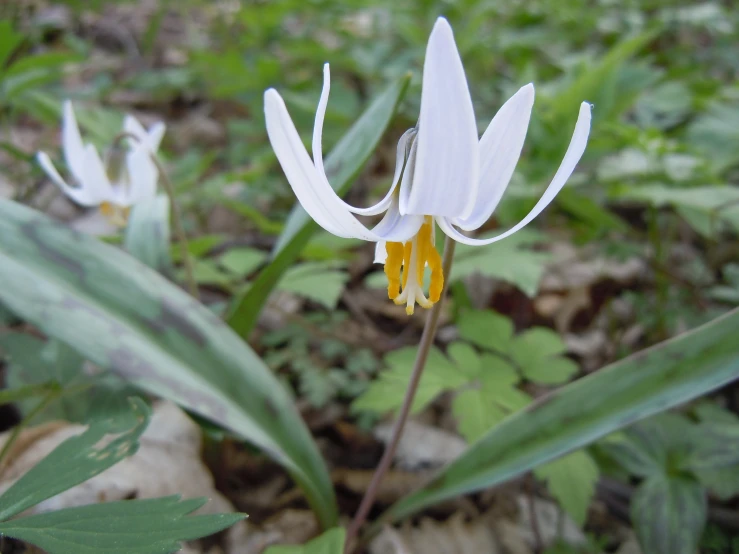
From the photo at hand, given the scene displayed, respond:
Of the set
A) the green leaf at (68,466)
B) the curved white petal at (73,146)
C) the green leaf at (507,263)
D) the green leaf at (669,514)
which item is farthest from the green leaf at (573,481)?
the curved white petal at (73,146)

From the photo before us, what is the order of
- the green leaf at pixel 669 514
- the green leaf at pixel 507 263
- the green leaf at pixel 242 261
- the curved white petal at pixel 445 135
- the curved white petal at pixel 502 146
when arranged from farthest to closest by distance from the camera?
the green leaf at pixel 242 261
the green leaf at pixel 507 263
the green leaf at pixel 669 514
the curved white petal at pixel 502 146
the curved white petal at pixel 445 135

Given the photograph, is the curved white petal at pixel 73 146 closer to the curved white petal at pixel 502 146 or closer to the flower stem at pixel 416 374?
the flower stem at pixel 416 374

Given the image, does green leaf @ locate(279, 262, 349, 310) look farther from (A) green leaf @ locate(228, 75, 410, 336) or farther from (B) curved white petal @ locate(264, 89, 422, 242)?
(B) curved white petal @ locate(264, 89, 422, 242)

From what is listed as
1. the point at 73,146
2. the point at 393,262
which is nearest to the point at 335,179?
the point at 393,262

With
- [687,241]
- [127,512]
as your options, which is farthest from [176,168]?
[687,241]

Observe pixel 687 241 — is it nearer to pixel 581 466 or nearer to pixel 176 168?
pixel 581 466

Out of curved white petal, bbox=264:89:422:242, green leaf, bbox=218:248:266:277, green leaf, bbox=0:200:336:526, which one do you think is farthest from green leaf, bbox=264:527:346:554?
green leaf, bbox=218:248:266:277
